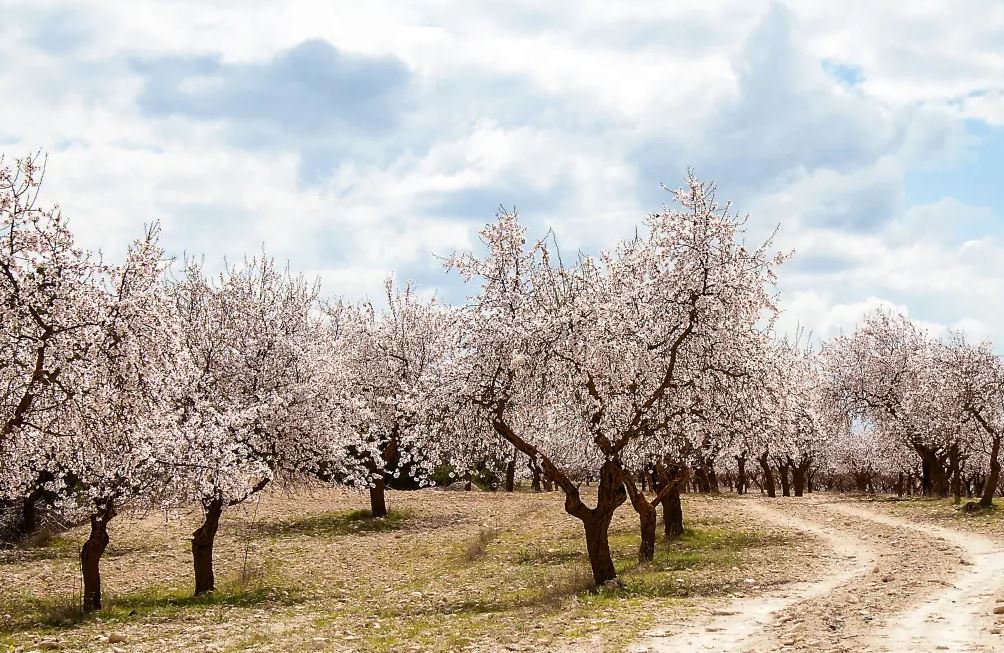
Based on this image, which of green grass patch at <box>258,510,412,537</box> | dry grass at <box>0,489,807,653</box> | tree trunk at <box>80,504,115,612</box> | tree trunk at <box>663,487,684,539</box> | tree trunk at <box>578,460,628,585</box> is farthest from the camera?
green grass patch at <box>258,510,412,537</box>

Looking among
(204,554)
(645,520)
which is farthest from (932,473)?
(204,554)

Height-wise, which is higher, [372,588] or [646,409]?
[646,409]

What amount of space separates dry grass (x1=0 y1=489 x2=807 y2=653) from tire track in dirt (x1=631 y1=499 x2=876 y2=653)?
851mm

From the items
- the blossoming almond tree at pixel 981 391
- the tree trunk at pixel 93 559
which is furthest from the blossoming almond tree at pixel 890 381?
the tree trunk at pixel 93 559

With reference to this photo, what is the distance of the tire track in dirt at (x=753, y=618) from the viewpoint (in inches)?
640

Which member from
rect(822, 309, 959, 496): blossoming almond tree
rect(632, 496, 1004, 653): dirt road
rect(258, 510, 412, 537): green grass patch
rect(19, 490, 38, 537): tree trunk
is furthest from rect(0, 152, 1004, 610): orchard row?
rect(822, 309, 959, 496): blossoming almond tree

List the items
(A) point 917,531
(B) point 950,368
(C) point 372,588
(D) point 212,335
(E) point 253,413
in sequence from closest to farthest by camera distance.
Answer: (E) point 253,413, (C) point 372,588, (D) point 212,335, (A) point 917,531, (B) point 950,368

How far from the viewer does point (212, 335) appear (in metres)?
31.2

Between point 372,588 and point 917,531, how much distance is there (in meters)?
22.4

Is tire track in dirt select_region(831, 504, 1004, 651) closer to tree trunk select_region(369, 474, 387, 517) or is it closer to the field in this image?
the field

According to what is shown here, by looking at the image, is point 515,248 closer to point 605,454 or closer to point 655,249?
point 655,249

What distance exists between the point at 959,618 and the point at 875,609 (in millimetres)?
1714

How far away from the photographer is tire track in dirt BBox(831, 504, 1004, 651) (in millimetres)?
14969

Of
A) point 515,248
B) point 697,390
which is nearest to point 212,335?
point 515,248
